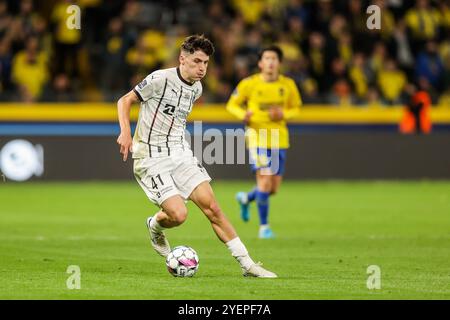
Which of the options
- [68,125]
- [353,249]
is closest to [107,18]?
[68,125]

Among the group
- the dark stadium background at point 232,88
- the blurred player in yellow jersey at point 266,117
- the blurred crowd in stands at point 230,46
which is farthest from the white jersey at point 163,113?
the blurred crowd in stands at point 230,46

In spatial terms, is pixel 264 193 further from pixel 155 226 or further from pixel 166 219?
pixel 166 219

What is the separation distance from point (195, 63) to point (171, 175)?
41.6 inches

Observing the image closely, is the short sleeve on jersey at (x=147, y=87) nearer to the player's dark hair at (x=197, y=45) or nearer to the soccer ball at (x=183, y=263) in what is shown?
the player's dark hair at (x=197, y=45)

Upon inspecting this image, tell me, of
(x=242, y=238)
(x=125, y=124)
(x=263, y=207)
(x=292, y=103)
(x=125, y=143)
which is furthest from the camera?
(x=292, y=103)

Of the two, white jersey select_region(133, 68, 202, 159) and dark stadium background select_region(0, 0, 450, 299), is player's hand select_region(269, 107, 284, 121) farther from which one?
white jersey select_region(133, 68, 202, 159)

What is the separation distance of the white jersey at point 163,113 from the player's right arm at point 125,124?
0.20 metres

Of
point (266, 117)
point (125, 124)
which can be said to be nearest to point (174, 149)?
point (125, 124)

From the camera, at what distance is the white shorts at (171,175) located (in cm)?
1033

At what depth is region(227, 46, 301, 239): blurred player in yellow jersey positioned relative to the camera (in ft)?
48.3

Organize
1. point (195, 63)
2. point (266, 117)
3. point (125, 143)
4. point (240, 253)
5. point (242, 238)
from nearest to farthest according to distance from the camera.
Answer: point (125, 143)
point (240, 253)
point (195, 63)
point (242, 238)
point (266, 117)

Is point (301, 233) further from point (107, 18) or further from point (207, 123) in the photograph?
point (107, 18)

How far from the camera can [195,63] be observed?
33.6 feet
